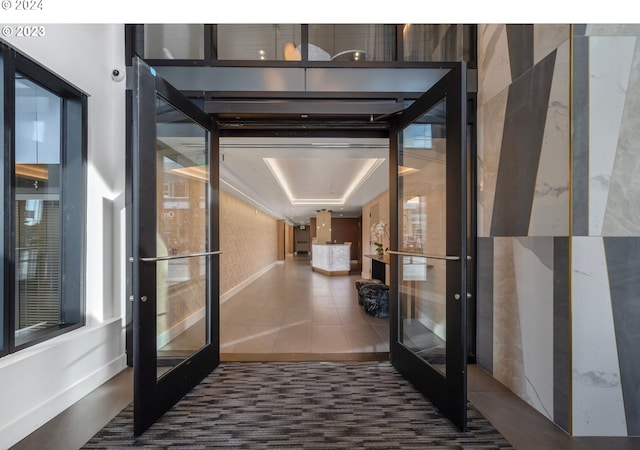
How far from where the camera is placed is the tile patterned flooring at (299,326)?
139 inches

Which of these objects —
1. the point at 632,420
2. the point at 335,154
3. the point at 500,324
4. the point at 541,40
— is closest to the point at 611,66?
the point at 541,40

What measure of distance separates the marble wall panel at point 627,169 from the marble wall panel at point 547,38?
38 centimetres

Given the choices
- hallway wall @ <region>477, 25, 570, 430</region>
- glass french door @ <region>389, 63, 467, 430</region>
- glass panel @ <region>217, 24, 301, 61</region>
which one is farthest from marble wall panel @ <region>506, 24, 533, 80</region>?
glass panel @ <region>217, 24, 301, 61</region>

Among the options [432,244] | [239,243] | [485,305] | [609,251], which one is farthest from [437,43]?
[239,243]

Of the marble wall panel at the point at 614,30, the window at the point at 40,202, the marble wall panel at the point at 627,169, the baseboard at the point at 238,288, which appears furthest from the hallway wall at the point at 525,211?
the baseboard at the point at 238,288

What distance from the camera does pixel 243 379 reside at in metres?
2.79

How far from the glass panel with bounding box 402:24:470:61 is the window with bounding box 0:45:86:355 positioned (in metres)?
3.29

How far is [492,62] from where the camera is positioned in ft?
9.30

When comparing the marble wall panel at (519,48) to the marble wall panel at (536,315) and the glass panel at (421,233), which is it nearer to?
the glass panel at (421,233)

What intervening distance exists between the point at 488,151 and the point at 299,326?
3.47 metres

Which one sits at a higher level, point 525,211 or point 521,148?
point 521,148

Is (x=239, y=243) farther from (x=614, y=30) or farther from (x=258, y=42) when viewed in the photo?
(x=614, y=30)

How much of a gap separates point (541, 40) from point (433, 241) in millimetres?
1807

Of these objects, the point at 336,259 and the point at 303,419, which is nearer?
the point at 303,419
